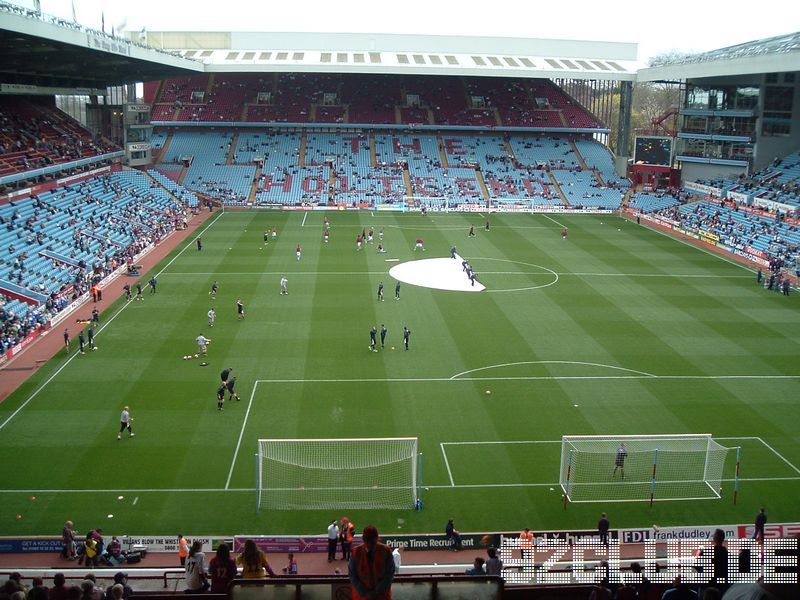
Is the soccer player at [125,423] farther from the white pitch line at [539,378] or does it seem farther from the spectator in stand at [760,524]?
the spectator in stand at [760,524]

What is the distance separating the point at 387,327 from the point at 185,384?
33.8 ft

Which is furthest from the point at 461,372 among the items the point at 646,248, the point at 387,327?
the point at 646,248

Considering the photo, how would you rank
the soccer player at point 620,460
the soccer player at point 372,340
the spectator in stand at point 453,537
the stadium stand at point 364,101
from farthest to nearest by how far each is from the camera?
the stadium stand at point 364,101, the soccer player at point 372,340, the soccer player at point 620,460, the spectator in stand at point 453,537

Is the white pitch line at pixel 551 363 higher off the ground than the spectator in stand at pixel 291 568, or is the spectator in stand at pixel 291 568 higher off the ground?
the white pitch line at pixel 551 363

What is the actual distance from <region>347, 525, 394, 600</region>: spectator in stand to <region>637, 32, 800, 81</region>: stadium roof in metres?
56.4

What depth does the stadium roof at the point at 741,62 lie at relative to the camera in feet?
178

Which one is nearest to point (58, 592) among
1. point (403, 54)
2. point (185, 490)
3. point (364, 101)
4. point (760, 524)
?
point (185, 490)

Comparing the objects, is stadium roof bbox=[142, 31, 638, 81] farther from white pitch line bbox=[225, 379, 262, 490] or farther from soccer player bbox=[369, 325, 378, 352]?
white pitch line bbox=[225, 379, 262, 490]

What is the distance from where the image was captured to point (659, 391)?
89.3ft

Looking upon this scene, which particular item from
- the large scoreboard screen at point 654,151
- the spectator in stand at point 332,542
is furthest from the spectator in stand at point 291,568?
the large scoreboard screen at point 654,151

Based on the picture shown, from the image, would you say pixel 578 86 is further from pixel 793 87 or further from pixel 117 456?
pixel 117 456

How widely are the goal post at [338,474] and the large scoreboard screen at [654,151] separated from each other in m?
65.6

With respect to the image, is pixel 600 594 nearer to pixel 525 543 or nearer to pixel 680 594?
pixel 680 594

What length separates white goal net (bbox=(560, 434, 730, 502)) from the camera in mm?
20469
